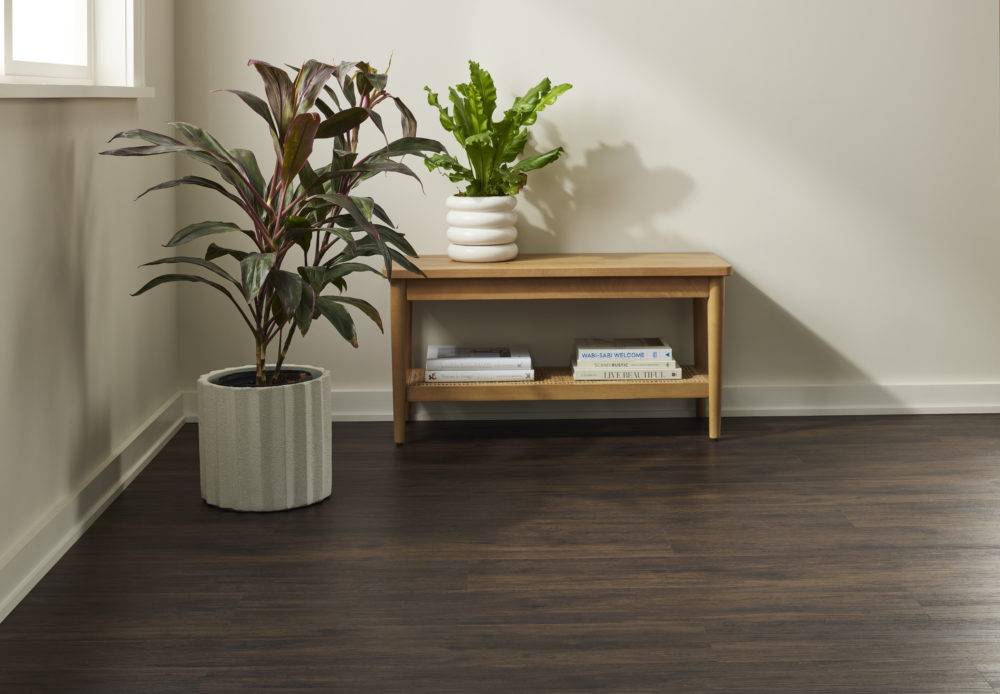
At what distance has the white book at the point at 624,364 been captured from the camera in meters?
3.62

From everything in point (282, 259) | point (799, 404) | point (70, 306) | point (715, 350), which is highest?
point (282, 259)

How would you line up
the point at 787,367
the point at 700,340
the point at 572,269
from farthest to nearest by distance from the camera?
1. the point at 787,367
2. the point at 700,340
3. the point at 572,269

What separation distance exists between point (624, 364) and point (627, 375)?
0.12 feet

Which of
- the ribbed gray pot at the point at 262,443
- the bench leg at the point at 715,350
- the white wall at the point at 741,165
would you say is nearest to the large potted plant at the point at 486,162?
the white wall at the point at 741,165

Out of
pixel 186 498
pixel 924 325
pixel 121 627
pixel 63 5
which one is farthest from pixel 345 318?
pixel 924 325

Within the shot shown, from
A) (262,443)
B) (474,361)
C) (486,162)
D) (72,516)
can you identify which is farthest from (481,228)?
(72,516)

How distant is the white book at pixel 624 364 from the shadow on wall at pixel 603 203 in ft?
1.58

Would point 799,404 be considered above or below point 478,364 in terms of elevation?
below

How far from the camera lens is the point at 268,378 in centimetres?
304

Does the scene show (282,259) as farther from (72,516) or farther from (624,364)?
(624,364)

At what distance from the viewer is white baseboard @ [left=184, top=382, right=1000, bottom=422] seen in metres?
3.97

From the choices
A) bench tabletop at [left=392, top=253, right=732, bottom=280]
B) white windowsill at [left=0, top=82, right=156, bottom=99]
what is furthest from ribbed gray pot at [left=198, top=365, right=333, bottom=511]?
white windowsill at [left=0, top=82, right=156, bottom=99]

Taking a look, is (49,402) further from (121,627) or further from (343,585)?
(343,585)

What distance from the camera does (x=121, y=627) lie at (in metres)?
2.21
